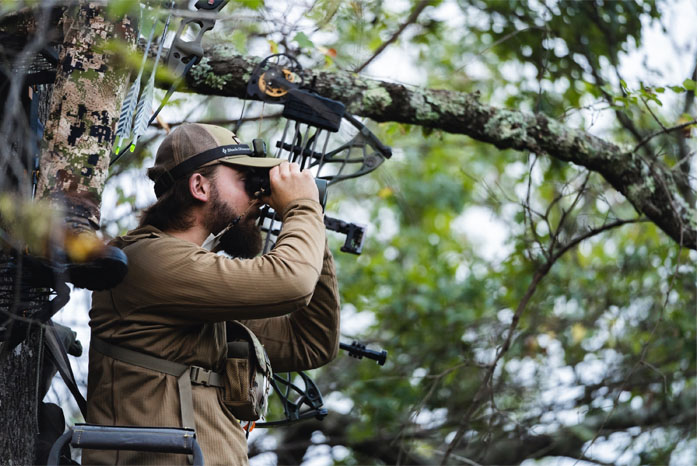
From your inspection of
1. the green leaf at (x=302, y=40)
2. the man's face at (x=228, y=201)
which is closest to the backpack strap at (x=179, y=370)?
the man's face at (x=228, y=201)

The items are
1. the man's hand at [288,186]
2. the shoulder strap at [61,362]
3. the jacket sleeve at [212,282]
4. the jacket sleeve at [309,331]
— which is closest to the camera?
the jacket sleeve at [212,282]

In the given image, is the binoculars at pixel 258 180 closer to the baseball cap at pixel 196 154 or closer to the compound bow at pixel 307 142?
the baseball cap at pixel 196 154

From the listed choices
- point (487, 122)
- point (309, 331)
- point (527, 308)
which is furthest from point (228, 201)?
point (527, 308)

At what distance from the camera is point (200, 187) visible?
245cm

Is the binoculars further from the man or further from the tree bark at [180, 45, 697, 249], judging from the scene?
the tree bark at [180, 45, 697, 249]

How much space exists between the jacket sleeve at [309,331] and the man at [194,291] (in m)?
0.33

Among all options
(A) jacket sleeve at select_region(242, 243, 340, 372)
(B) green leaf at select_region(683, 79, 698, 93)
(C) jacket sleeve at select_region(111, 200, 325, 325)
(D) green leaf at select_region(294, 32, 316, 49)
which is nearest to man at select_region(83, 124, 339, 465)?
(C) jacket sleeve at select_region(111, 200, 325, 325)

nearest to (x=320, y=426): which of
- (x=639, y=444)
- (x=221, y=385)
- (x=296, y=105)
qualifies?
(x=639, y=444)

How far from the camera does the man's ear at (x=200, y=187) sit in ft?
8.00

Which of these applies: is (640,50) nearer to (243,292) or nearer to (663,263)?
(663,263)

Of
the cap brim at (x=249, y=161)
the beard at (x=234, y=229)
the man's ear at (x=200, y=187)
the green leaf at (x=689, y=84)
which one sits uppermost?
the green leaf at (x=689, y=84)

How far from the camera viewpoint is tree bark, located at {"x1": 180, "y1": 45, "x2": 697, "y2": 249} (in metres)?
3.28

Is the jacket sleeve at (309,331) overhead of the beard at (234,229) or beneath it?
beneath

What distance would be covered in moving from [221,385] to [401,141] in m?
7.11
